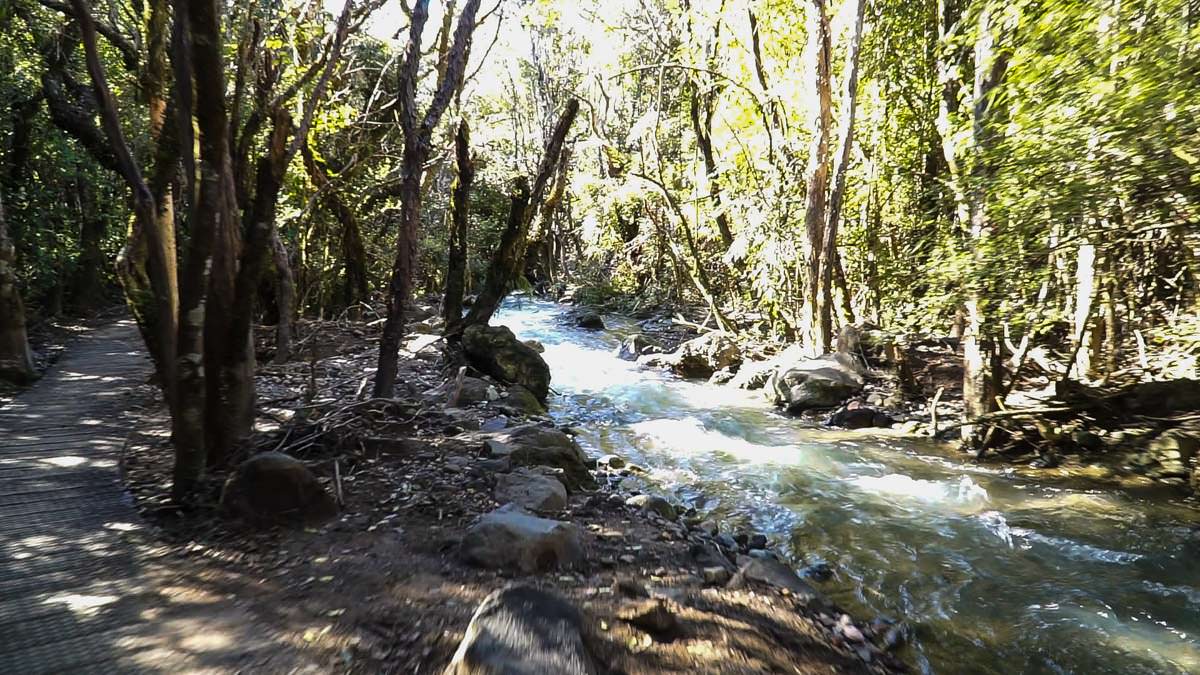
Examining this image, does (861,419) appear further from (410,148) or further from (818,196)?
(410,148)

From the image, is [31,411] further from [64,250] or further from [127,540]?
[64,250]

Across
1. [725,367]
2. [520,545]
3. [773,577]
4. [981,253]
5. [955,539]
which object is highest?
[981,253]

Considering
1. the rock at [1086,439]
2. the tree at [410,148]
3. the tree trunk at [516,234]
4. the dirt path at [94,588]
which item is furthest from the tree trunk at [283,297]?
the rock at [1086,439]

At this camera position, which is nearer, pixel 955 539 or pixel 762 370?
pixel 955 539

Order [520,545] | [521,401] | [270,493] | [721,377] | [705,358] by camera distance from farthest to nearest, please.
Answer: [705,358]
[721,377]
[521,401]
[270,493]
[520,545]

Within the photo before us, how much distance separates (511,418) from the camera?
8.27 m

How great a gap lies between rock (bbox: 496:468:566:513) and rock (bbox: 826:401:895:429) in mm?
5558

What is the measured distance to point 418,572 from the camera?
3.93m

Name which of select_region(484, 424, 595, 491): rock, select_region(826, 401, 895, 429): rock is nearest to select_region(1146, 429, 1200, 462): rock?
select_region(826, 401, 895, 429): rock

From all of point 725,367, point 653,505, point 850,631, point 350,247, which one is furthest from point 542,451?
point 350,247

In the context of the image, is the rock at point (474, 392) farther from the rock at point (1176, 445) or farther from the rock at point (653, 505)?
the rock at point (1176, 445)

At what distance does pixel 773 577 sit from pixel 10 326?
9.05m

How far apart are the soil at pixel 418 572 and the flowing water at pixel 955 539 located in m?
0.76

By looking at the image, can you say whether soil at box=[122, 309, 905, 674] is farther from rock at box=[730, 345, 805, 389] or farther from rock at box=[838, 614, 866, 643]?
rock at box=[730, 345, 805, 389]
